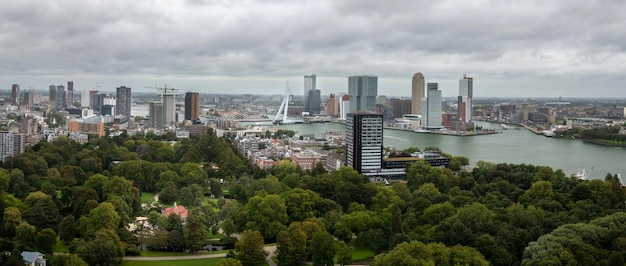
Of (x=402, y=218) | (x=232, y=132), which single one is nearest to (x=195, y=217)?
(x=402, y=218)

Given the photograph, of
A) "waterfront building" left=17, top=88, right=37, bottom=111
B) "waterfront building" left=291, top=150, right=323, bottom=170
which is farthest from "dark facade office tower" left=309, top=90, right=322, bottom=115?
"waterfront building" left=291, top=150, right=323, bottom=170

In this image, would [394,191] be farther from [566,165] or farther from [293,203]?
[566,165]

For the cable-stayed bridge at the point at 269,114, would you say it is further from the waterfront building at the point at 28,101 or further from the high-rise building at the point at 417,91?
the waterfront building at the point at 28,101

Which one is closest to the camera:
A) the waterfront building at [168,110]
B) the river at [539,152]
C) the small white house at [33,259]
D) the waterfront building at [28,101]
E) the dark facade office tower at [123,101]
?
the small white house at [33,259]

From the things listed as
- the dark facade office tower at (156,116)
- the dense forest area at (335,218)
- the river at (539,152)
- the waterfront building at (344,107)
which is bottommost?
the dense forest area at (335,218)

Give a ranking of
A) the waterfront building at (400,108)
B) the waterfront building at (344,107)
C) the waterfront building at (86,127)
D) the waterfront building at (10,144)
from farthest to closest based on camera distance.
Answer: the waterfront building at (400,108), the waterfront building at (344,107), the waterfront building at (86,127), the waterfront building at (10,144)

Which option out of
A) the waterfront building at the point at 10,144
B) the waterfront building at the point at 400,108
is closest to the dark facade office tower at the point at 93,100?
the waterfront building at the point at 400,108

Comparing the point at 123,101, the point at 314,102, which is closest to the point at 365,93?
the point at 314,102
